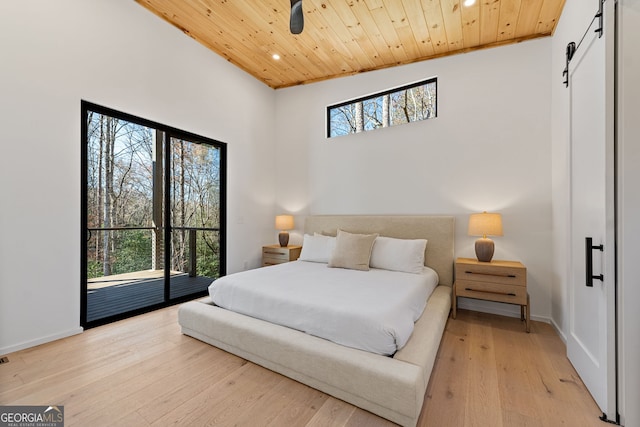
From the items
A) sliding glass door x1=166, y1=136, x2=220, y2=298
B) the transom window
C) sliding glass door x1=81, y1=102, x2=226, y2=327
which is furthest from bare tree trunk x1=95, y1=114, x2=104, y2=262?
the transom window

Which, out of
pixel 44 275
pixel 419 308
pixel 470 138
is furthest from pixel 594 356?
pixel 44 275

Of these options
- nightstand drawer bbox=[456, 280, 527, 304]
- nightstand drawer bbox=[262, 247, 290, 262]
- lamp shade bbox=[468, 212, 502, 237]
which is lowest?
nightstand drawer bbox=[456, 280, 527, 304]

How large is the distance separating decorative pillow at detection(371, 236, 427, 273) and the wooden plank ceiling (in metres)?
2.46

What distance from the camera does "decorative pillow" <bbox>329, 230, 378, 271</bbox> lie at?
120 inches

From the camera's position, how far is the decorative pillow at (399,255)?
2986mm

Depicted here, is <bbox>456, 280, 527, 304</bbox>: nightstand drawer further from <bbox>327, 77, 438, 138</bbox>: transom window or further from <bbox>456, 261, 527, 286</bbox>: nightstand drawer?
<bbox>327, 77, 438, 138</bbox>: transom window

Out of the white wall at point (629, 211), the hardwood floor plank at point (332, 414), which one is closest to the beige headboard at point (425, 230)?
the white wall at point (629, 211)

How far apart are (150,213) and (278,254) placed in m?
2.10

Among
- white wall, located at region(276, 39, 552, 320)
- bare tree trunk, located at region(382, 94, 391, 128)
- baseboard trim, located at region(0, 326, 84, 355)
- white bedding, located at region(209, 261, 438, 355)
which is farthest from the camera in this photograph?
bare tree trunk, located at region(382, 94, 391, 128)

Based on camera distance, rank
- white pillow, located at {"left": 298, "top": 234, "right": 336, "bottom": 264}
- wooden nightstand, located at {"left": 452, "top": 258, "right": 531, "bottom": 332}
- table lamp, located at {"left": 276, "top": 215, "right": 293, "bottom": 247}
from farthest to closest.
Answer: table lamp, located at {"left": 276, "top": 215, "right": 293, "bottom": 247}
white pillow, located at {"left": 298, "top": 234, "right": 336, "bottom": 264}
wooden nightstand, located at {"left": 452, "top": 258, "right": 531, "bottom": 332}

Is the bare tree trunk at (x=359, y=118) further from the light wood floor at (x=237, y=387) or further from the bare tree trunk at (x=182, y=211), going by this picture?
the light wood floor at (x=237, y=387)

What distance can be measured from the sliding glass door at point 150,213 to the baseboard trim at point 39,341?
637mm

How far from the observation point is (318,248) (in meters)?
3.55

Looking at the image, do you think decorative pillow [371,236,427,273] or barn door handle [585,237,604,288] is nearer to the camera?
barn door handle [585,237,604,288]
